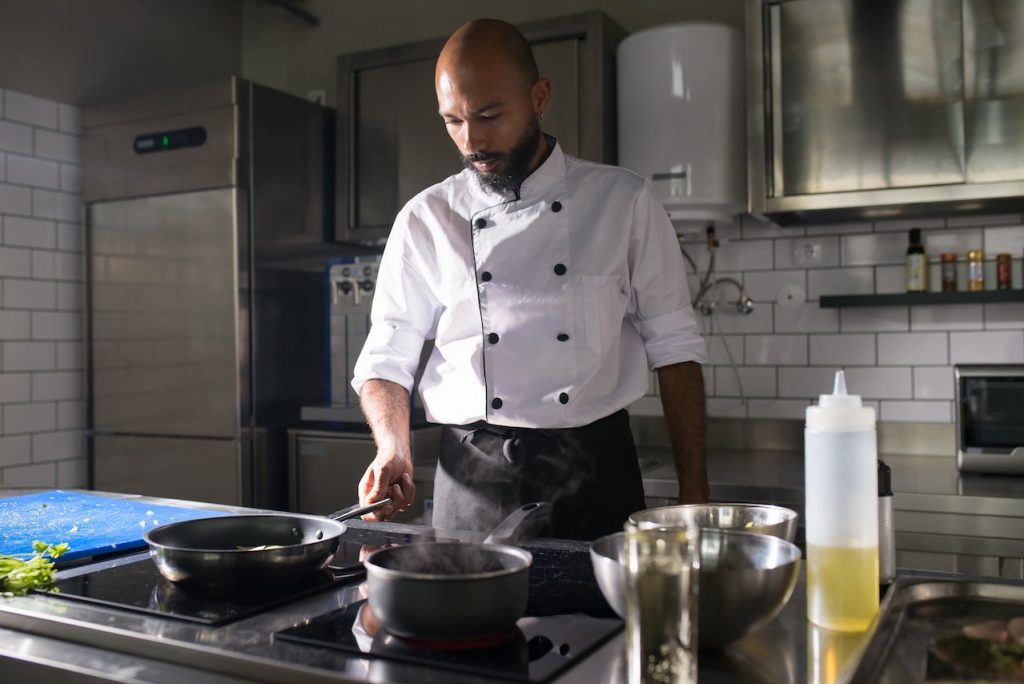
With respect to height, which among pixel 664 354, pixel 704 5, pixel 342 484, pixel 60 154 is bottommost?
pixel 342 484

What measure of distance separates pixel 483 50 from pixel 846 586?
1255 millimetres

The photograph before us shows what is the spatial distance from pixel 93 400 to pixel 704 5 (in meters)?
2.58

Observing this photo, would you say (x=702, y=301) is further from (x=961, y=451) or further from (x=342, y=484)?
(x=342, y=484)

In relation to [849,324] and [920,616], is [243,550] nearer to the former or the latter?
[920,616]

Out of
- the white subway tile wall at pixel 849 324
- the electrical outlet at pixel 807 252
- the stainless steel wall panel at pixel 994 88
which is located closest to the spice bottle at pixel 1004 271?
the white subway tile wall at pixel 849 324

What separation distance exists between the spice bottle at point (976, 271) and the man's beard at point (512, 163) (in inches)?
61.7

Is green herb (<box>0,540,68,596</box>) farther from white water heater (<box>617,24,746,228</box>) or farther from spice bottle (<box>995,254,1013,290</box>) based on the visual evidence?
spice bottle (<box>995,254,1013,290</box>)

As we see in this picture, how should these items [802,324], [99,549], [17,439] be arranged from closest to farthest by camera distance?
[99,549], [802,324], [17,439]

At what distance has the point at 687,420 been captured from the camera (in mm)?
1925

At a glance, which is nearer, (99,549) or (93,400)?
(99,549)

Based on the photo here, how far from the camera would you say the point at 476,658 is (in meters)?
0.88

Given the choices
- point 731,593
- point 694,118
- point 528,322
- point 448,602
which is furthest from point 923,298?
point 448,602

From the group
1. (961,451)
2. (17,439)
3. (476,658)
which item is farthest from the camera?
(17,439)

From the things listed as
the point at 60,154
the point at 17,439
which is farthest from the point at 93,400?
the point at 60,154
